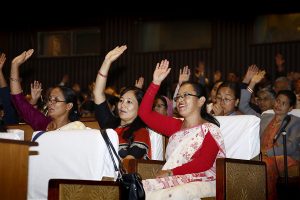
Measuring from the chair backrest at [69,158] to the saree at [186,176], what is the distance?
0.36 meters

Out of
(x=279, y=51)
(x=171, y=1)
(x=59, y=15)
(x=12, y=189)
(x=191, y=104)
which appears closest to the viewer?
(x=12, y=189)

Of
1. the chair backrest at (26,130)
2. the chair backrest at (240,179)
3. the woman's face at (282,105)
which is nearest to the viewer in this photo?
the chair backrest at (240,179)

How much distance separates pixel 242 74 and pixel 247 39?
2.18 ft

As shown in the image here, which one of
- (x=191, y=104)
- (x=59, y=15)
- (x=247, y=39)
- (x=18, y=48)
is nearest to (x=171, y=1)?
(x=247, y=39)

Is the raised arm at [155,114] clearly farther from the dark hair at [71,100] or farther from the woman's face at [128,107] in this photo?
the dark hair at [71,100]

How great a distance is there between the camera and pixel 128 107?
446 centimetres

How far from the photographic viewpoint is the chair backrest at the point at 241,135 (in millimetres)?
4371

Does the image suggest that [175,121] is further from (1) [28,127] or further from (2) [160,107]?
(1) [28,127]

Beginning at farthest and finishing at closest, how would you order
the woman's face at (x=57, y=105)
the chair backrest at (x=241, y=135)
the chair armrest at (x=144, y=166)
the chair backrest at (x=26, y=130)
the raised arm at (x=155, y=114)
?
the chair backrest at (x=26, y=130), the woman's face at (x=57, y=105), the chair backrest at (x=241, y=135), the raised arm at (x=155, y=114), the chair armrest at (x=144, y=166)

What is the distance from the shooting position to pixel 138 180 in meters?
3.27

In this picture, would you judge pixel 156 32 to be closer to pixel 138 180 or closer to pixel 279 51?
pixel 279 51

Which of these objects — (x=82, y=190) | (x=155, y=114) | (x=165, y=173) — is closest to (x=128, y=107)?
(x=155, y=114)

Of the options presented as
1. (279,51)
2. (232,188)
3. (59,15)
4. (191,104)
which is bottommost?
(232,188)

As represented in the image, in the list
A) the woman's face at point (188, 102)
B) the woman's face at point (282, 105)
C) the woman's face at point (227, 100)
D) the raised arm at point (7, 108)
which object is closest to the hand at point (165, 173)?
the woman's face at point (188, 102)
